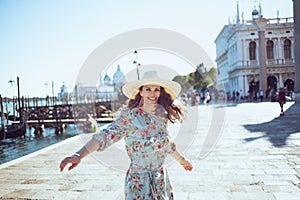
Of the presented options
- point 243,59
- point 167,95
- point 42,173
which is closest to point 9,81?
point 243,59

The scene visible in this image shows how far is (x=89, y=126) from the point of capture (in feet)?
59.8

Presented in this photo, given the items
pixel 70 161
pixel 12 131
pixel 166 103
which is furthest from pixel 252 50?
pixel 70 161

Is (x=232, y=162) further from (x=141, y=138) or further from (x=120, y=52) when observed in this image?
(x=141, y=138)

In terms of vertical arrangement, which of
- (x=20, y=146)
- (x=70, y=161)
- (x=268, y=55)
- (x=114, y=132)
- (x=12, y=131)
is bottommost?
(x=20, y=146)

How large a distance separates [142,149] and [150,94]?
1.43ft

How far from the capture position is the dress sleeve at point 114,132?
2328 millimetres

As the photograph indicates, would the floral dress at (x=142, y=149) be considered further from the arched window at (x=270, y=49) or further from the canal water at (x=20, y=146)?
the arched window at (x=270, y=49)

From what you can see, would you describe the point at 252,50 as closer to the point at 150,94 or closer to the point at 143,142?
the point at 150,94

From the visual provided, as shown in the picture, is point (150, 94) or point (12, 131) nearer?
point (150, 94)

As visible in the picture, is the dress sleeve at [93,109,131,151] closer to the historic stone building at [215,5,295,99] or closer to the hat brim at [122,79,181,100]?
the hat brim at [122,79,181,100]

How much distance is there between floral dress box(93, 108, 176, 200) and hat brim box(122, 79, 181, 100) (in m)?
0.23

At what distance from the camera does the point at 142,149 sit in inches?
93.9

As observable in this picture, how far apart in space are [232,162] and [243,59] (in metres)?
40.3

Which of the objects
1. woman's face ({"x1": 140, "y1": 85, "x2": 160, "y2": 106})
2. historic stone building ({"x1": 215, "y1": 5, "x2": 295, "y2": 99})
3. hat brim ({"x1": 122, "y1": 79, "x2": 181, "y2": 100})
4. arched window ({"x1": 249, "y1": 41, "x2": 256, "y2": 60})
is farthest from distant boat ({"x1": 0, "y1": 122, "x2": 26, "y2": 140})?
arched window ({"x1": 249, "y1": 41, "x2": 256, "y2": 60})
